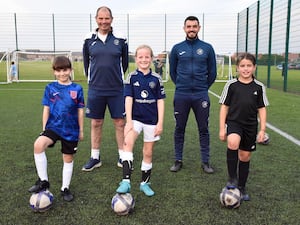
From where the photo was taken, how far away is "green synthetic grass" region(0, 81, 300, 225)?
3.25 meters

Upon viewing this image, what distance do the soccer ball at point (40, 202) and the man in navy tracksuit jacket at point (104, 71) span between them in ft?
4.12

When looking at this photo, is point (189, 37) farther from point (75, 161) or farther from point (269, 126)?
point (269, 126)

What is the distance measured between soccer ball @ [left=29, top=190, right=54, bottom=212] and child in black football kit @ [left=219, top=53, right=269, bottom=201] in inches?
70.0

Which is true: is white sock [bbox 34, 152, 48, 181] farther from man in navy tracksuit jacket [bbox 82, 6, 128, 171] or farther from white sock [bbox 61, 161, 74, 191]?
man in navy tracksuit jacket [bbox 82, 6, 128, 171]

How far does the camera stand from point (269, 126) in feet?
24.6

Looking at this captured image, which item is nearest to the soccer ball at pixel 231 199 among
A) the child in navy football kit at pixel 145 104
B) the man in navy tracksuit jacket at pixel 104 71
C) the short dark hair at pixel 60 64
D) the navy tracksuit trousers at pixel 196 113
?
the child in navy football kit at pixel 145 104

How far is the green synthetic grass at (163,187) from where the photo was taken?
10.7 ft

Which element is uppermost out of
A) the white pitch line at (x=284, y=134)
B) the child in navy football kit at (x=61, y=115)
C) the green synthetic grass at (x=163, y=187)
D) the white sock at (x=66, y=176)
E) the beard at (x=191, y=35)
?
the beard at (x=191, y=35)

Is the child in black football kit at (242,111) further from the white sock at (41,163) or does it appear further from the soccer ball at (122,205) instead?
the white sock at (41,163)

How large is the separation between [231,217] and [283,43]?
13224 millimetres

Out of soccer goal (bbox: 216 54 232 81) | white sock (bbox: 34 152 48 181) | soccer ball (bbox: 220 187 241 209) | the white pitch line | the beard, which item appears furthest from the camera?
soccer goal (bbox: 216 54 232 81)

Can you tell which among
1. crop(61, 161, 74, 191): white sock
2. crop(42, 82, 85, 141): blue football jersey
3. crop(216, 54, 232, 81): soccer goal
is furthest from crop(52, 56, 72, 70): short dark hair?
crop(216, 54, 232, 81): soccer goal

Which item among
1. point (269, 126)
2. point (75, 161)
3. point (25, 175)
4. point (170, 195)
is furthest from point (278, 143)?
point (25, 175)

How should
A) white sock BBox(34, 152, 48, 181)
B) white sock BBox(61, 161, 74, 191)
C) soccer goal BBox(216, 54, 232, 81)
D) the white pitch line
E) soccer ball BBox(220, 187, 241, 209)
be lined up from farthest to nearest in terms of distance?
soccer goal BBox(216, 54, 232, 81)
the white pitch line
white sock BBox(61, 161, 74, 191)
white sock BBox(34, 152, 48, 181)
soccer ball BBox(220, 187, 241, 209)
